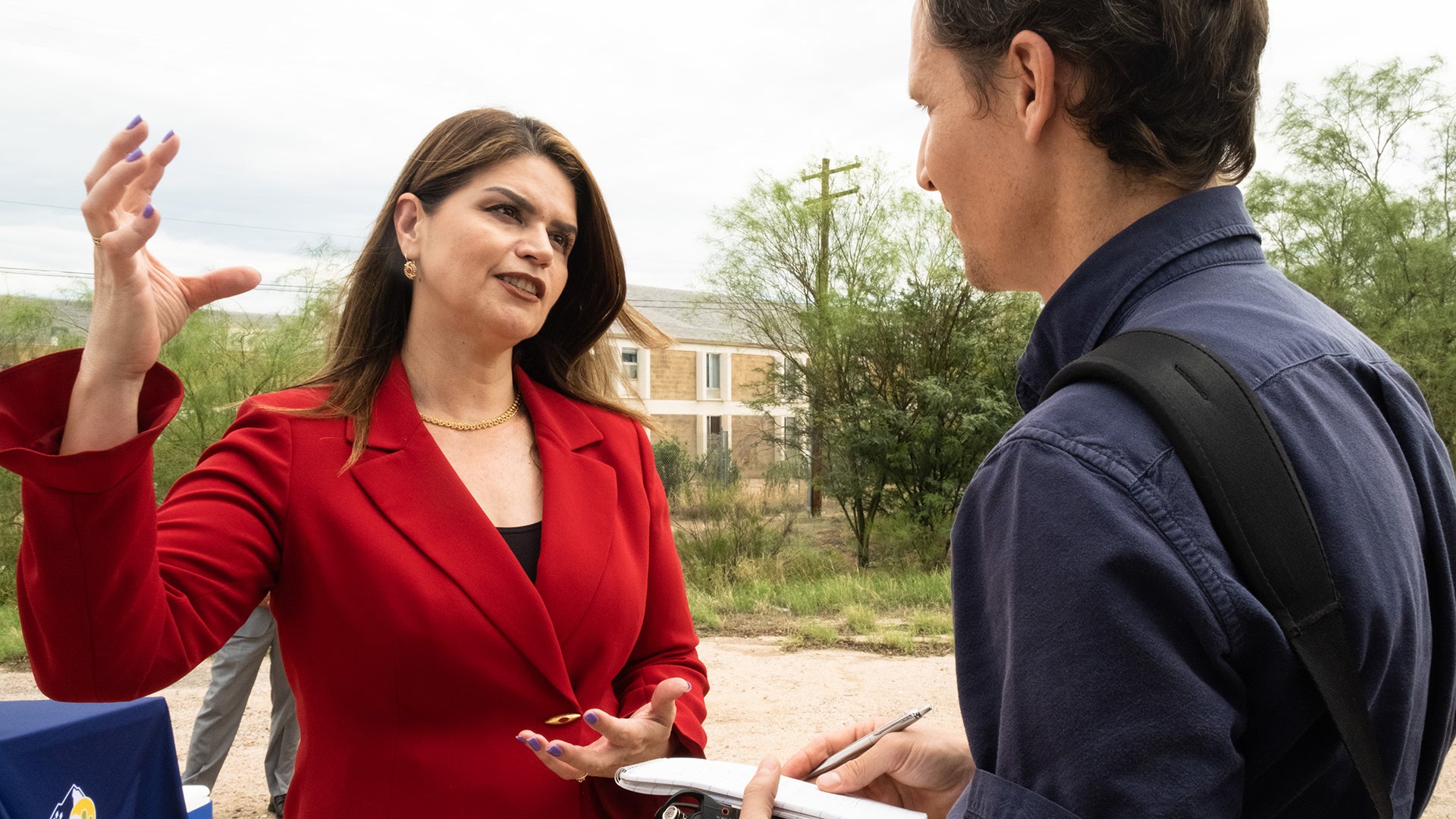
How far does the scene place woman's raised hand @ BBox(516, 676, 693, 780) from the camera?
1.96 m

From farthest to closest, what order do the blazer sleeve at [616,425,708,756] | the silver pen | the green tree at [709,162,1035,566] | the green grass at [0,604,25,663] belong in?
the green tree at [709,162,1035,566], the green grass at [0,604,25,663], the blazer sleeve at [616,425,708,756], the silver pen

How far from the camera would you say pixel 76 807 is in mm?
2514

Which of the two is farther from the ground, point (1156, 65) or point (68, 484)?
point (1156, 65)

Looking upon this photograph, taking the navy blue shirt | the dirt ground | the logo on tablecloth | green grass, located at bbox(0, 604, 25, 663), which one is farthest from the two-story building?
the navy blue shirt

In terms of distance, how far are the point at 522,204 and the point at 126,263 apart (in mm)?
1276

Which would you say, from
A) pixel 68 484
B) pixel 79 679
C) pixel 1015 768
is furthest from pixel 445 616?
pixel 1015 768

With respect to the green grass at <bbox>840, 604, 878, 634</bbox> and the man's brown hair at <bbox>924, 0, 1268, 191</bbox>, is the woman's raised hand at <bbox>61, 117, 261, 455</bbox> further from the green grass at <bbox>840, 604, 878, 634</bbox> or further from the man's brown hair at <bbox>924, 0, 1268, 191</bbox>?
the green grass at <bbox>840, 604, 878, 634</bbox>

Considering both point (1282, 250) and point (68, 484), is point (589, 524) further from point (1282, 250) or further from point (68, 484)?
point (1282, 250)

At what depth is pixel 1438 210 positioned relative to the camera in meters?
18.7

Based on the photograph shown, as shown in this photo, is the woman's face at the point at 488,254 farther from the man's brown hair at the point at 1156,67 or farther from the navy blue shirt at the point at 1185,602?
the navy blue shirt at the point at 1185,602

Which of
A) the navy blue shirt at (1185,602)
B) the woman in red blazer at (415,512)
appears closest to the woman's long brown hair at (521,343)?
the woman in red blazer at (415,512)

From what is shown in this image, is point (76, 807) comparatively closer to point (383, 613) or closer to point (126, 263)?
point (383, 613)

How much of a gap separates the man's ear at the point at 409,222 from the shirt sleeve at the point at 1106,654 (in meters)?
1.99

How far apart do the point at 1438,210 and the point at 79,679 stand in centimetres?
2232
